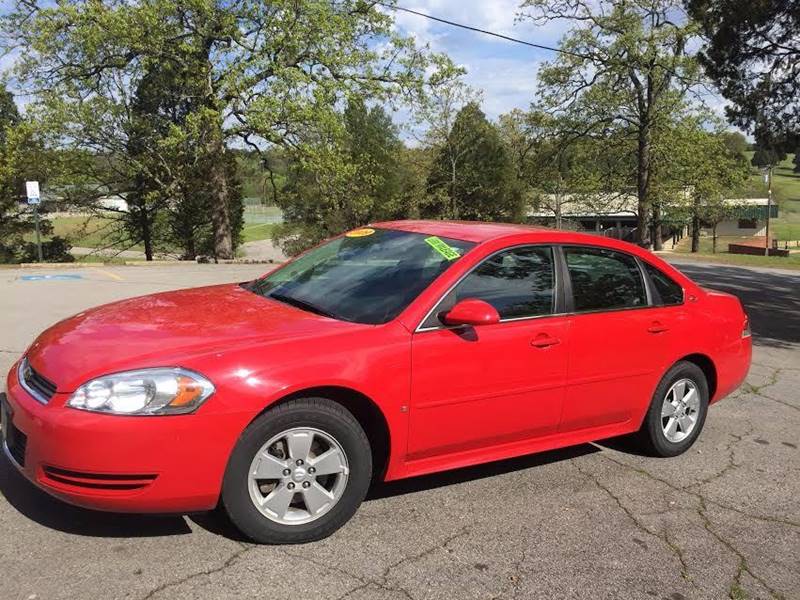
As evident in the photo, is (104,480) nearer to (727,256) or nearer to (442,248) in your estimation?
(442,248)

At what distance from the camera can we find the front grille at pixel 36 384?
303 cm

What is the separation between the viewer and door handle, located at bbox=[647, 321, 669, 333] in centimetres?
441

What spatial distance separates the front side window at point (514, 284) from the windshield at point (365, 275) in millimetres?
164

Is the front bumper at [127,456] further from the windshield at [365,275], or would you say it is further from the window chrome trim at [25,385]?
the windshield at [365,275]

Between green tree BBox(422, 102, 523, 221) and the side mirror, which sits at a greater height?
green tree BBox(422, 102, 523, 221)

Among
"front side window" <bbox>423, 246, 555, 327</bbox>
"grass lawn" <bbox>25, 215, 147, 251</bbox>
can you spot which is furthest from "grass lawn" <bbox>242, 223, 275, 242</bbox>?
"front side window" <bbox>423, 246, 555, 327</bbox>

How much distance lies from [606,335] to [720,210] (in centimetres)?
4345

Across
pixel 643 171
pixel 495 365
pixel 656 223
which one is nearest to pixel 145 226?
pixel 643 171

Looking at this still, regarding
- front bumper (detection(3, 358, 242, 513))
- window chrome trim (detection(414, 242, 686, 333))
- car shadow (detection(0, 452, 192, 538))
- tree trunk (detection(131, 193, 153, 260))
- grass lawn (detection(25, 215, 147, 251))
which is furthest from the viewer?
tree trunk (detection(131, 193, 153, 260))

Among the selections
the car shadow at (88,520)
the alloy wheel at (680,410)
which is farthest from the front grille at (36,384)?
the alloy wheel at (680,410)

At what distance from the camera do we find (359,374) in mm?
3250

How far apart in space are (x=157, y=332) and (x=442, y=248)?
1654mm

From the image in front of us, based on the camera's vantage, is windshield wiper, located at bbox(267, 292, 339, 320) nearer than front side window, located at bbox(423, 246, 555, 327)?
Yes

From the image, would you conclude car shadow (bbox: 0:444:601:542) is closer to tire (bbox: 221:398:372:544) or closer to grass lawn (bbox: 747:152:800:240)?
tire (bbox: 221:398:372:544)
